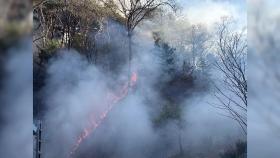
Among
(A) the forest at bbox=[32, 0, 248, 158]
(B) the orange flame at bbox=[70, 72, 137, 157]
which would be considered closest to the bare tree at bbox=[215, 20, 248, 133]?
(A) the forest at bbox=[32, 0, 248, 158]

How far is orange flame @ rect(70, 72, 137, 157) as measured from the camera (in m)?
4.28

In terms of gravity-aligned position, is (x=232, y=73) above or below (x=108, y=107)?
above

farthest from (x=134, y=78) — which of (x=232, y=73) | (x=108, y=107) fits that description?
(x=232, y=73)

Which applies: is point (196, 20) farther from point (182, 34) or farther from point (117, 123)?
point (117, 123)

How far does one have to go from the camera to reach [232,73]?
434 centimetres

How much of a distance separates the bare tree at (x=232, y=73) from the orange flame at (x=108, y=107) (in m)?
0.75

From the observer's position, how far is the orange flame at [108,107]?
4.28 metres

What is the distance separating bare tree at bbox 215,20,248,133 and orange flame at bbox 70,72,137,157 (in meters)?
0.75

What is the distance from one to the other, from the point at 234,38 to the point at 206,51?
27 cm

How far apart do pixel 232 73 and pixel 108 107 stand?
1111 mm

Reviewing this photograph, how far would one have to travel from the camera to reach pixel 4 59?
4094mm

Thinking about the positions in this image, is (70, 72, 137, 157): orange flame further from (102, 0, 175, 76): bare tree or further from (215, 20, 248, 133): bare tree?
(215, 20, 248, 133): bare tree

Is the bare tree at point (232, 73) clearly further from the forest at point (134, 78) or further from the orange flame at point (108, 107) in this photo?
the orange flame at point (108, 107)

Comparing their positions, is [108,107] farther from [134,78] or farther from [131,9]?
[131,9]
